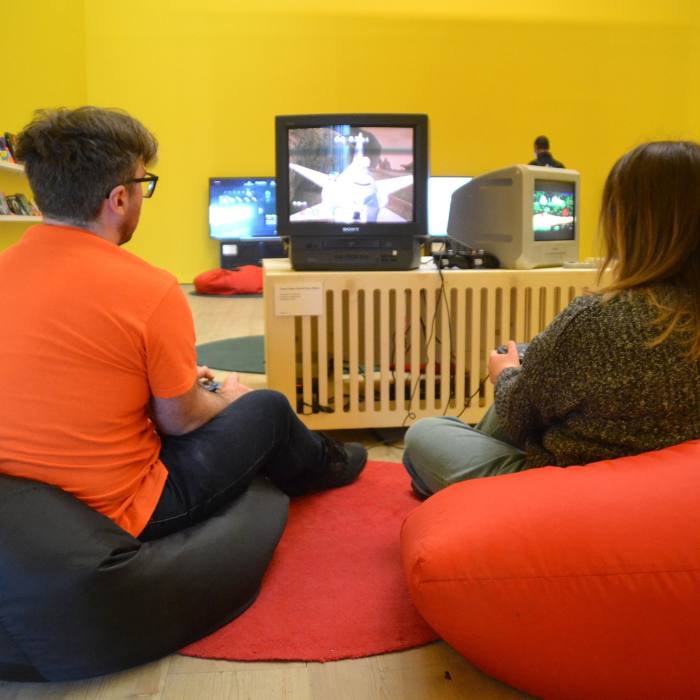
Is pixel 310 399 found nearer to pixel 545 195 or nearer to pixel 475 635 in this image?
pixel 545 195

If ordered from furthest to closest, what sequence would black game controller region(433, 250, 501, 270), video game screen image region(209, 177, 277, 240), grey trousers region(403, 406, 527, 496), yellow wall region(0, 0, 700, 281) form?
1. video game screen image region(209, 177, 277, 240)
2. yellow wall region(0, 0, 700, 281)
3. black game controller region(433, 250, 501, 270)
4. grey trousers region(403, 406, 527, 496)

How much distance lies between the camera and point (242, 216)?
281 inches

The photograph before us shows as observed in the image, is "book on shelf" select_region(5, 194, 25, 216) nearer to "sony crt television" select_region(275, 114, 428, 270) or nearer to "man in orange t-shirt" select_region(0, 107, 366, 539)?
"sony crt television" select_region(275, 114, 428, 270)

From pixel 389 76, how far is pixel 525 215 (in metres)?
5.00

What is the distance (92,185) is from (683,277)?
104cm

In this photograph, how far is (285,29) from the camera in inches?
275

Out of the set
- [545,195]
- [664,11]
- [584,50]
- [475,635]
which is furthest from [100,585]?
[664,11]

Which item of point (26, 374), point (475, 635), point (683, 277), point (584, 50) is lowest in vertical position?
point (475, 635)

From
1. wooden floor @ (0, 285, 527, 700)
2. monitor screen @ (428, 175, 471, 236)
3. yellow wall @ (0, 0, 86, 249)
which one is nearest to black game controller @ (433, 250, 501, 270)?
wooden floor @ (0, 285, 527, 700)

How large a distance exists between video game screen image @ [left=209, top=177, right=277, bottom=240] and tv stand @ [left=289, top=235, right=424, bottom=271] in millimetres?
4721

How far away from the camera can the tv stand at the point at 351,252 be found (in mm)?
2484

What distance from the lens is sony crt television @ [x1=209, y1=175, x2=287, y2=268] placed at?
7090 mm

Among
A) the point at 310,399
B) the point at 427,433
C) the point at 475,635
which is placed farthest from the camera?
the point at 310,399

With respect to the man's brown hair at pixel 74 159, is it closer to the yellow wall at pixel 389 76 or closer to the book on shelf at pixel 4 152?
the book on shelf at pixel 4 152
